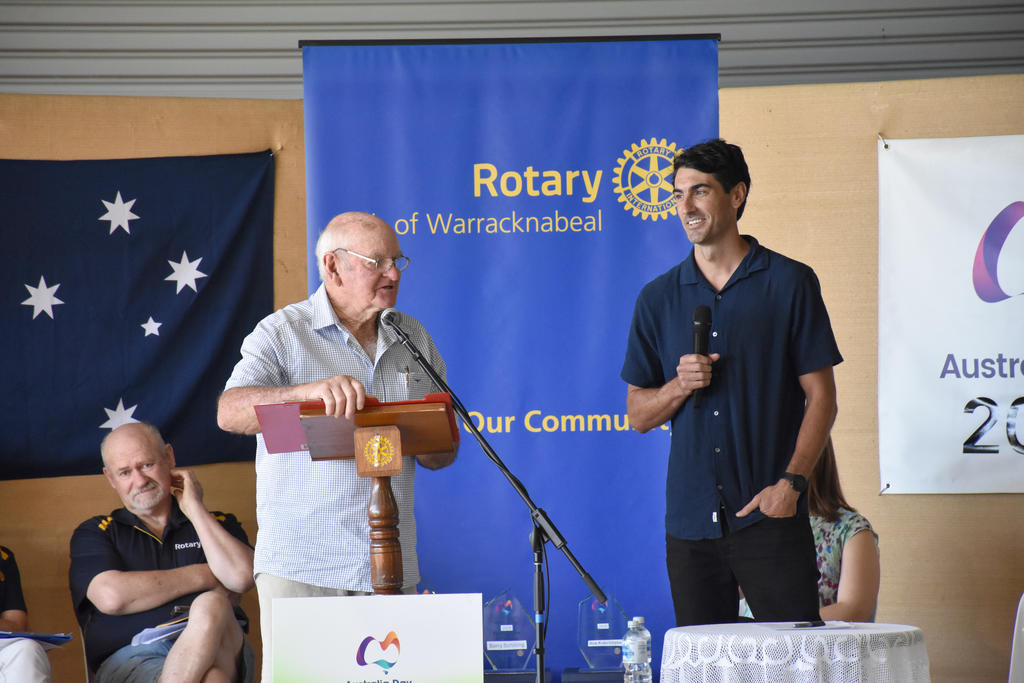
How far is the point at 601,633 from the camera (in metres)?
3.64

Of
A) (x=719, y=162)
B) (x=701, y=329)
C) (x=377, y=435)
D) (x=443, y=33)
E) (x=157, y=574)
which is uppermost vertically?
(x=443, y=33)

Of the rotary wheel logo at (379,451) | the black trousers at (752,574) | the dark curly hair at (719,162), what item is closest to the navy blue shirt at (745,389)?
the black trousers at (752,574)

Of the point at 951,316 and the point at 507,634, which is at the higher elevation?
the point at 951,316

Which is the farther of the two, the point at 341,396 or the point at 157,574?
the point at 157,574

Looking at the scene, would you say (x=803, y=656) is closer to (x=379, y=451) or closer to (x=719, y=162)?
(x=379, y=451)

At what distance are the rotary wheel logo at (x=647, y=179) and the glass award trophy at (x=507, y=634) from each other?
153 cm

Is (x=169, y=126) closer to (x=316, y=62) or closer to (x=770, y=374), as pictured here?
(x=316, y=62)

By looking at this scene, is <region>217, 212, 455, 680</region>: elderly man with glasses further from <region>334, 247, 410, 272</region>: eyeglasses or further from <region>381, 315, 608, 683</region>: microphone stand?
<region>381, 315, 608, 683</region>: microphone stand

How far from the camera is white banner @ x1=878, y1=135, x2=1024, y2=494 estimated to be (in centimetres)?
421

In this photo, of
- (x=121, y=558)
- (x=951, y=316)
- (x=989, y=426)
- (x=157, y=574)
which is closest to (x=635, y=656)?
(x=157, y=574)

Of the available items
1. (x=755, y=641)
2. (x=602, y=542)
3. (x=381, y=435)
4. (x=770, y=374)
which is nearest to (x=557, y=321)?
(x=602, y=542)

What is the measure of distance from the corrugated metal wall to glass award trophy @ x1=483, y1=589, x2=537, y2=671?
2872mm

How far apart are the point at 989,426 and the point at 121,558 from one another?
11.3 feet

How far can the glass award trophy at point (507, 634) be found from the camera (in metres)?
3.52
